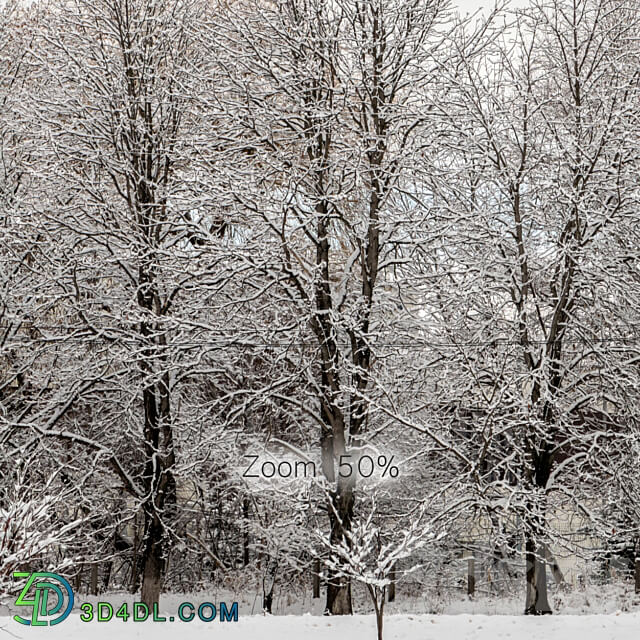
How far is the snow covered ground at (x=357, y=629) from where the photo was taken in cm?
888

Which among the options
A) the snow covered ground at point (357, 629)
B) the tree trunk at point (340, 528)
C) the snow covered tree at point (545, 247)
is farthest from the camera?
the tree trunk at point (340, 528)

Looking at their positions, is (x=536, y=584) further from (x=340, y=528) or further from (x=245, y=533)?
(x=245, y=533)

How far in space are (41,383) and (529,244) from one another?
765 cm

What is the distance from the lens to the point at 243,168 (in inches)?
463

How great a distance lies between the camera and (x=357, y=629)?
9375 millimetres

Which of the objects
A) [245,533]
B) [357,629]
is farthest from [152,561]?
[245,533]

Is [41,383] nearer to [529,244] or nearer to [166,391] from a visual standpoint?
[166,391]

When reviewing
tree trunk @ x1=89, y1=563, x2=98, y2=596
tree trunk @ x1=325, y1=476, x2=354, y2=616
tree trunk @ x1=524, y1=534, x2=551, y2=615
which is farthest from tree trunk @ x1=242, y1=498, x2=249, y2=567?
tree trunk @ x1=524, y1=534, x2=551, y2=615

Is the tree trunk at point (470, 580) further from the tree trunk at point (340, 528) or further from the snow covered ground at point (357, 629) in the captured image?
the snow covered ground at point (357, 629)

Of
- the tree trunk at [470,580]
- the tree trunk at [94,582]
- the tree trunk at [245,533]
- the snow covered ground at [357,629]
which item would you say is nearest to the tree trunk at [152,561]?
the snow covered ground at [357,629]

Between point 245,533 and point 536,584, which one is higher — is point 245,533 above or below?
above

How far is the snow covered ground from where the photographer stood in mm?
8883

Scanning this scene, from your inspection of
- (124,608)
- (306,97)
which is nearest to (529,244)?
(306,97)

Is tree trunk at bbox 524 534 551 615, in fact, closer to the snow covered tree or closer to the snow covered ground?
the snow covered tree
